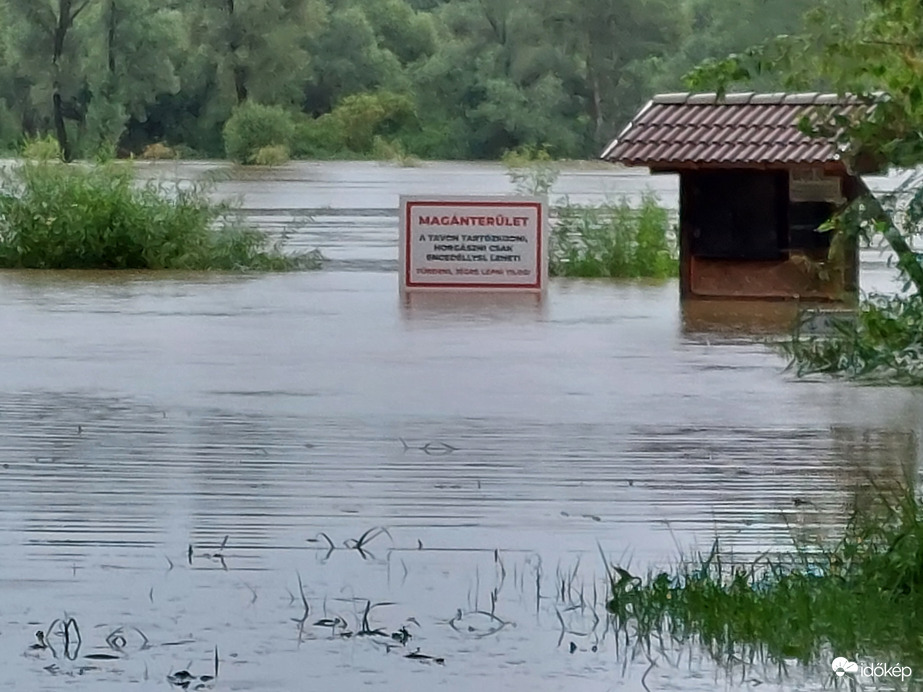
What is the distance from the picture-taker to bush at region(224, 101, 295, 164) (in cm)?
7694

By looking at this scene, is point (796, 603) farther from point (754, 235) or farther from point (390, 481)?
point (754, 235)

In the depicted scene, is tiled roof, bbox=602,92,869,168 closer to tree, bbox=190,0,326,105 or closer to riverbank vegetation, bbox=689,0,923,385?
riverbank vegetation, bbox=689,0,923,385

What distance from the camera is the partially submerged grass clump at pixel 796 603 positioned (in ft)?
22.5

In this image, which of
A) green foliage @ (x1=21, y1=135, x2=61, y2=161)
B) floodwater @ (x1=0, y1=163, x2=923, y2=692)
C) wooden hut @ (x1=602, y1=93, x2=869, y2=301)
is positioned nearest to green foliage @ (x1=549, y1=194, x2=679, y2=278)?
wooden hut @ (x1=602, y1=93, x2=869, y2=301)

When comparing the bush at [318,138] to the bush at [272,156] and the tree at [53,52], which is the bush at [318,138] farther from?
the tree at [53,52]

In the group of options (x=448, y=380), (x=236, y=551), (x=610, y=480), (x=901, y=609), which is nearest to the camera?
(x=901, y=609)

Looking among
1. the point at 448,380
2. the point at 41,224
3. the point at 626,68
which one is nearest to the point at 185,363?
the point at 448,380

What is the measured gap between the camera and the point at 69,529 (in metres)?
9.25

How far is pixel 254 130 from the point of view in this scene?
7769 cm

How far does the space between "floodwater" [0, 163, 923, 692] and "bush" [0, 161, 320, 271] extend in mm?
6509

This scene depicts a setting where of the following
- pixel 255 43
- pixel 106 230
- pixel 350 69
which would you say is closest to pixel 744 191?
pixel 106 230

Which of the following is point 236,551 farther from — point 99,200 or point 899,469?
point 99,200

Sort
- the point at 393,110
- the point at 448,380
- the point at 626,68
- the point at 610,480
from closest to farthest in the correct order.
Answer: the point at 610,480 → the point at 448,380 → the point at 626,68 → the point at 393,110

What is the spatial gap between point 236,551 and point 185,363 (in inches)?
324
